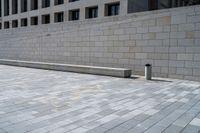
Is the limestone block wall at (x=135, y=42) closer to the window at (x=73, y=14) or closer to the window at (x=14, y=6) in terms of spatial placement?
the window at (x=73, y=14)

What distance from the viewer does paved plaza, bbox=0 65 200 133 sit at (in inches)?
167

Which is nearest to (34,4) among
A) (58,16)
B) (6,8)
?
(58,16)

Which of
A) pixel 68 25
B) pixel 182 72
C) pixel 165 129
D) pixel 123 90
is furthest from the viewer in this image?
pixel 68 25

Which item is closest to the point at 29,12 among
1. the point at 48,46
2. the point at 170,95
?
the point at 48,46

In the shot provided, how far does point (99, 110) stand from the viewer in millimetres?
5363

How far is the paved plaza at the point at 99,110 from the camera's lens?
4.25 m

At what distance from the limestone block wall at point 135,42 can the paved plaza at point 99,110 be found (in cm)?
254

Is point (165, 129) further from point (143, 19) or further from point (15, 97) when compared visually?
point (143, 19)

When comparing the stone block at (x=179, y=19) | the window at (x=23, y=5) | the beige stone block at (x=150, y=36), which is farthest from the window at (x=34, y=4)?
the stone block at (x=179, y=19)

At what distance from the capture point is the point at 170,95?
23.5 feet

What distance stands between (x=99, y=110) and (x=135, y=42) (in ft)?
23.1

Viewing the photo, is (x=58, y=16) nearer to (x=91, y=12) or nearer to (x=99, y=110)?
(x=91, y=12)

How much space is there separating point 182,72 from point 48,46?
10.6m

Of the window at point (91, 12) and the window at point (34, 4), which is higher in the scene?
the window at point (34, 4)
